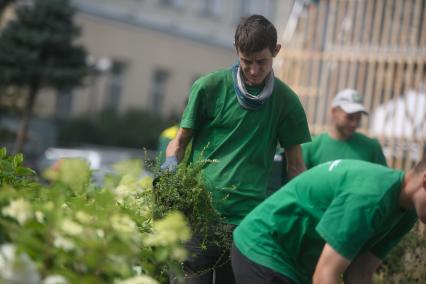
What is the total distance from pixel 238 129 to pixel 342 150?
7.19ft

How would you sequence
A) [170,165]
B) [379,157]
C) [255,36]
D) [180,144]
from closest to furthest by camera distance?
[255,36] → [170,165] → [180,144] → [379,157]

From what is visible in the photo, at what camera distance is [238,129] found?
4.48 metres

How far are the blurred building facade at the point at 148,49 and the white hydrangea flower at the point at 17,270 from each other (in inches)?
1082

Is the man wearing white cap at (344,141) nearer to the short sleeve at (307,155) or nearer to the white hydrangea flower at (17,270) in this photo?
the short sleeve at (307,155)

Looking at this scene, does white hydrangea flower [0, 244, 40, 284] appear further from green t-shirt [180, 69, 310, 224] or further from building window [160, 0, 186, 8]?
building window [160, 0, 186, 8]

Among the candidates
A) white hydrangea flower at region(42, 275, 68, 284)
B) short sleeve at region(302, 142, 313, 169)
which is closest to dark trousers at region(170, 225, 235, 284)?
white hydrangea flower at region(42, 275, 68, 284)

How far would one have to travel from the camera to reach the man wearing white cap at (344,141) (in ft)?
20.9

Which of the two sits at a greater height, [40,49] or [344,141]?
[344,141]

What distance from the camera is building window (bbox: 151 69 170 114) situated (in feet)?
114

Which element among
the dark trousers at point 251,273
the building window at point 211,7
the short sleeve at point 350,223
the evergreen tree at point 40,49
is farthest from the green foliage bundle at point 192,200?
the building window at point 211,7

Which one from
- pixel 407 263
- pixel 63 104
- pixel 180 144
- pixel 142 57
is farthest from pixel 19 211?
pixel 142 57

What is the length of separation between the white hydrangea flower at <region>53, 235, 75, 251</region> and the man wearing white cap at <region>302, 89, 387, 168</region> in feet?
12.4

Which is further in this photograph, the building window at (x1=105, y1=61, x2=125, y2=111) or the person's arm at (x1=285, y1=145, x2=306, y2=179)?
the building window at (x1=105, y1=61, x2=125, y2=111)

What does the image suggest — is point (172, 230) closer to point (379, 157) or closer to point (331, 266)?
point (331, 266)
